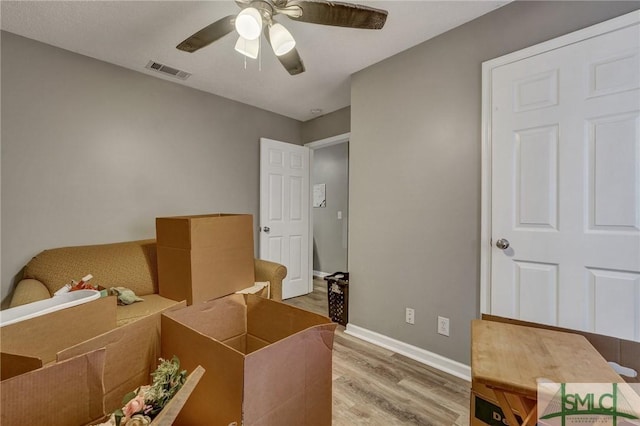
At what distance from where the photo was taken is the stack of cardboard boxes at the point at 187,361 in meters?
0.57

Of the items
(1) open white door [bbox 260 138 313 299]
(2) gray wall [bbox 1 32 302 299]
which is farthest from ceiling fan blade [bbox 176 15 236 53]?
(1) open white door [bbox 260 138 313 299]

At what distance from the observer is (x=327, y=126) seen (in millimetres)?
3787

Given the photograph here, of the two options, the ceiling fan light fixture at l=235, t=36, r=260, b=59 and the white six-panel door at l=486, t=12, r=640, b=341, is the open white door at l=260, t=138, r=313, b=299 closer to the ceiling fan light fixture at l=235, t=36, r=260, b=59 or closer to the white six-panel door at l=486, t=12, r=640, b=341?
the ceiling fan light fixture at l=235, t=36, r=260, b=59

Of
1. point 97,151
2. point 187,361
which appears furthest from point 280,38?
point 97,151

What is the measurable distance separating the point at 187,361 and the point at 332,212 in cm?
434

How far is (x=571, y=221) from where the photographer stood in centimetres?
160

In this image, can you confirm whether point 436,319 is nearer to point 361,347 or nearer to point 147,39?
point 361,347

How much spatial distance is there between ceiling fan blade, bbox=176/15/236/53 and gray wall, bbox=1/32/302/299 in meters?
1.22

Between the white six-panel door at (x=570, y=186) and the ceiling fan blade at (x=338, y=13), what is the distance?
94 cm

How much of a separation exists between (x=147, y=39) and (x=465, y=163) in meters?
2.51

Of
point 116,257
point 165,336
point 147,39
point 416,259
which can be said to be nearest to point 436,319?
point 416,259

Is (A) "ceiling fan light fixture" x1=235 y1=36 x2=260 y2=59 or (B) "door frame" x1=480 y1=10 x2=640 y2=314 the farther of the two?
(B) "door frame" x1=480 y1=10 x2=640 y2=314

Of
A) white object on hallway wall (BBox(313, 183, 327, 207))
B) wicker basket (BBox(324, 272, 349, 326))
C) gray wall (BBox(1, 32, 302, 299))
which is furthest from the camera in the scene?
white object on hallway wall (BBox(313, 183, 327, 207))

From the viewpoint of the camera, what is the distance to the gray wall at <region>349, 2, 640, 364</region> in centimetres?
190
